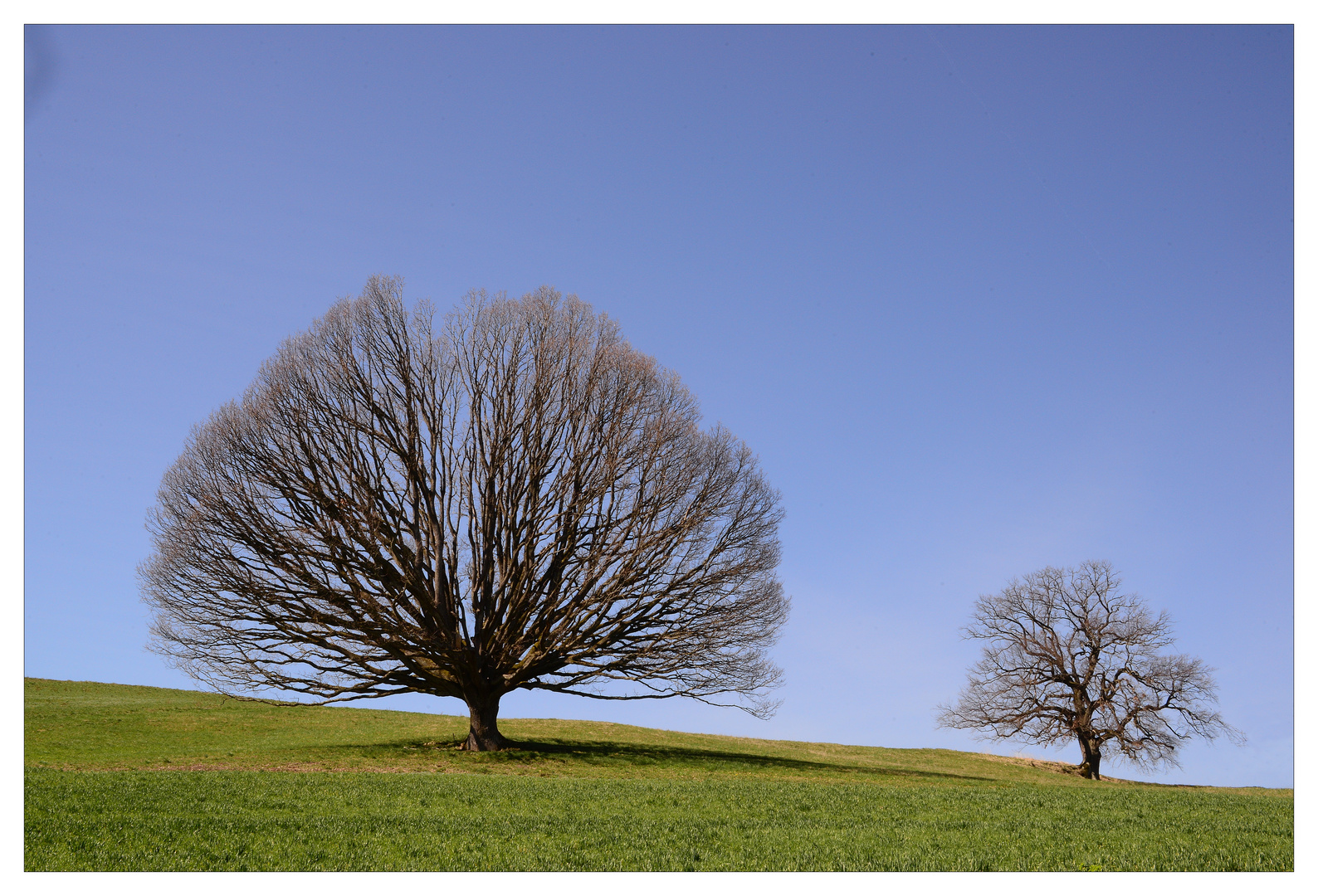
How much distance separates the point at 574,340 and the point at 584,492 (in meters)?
4.42

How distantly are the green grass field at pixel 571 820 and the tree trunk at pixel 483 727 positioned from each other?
2.97ft

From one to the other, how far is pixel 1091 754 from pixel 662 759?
20.7 meters

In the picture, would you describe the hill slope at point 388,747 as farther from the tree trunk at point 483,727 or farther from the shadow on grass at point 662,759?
the tree trunk at point 483,727

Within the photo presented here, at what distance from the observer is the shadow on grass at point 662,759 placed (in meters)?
23.6

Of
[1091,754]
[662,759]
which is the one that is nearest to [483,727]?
[662,759]

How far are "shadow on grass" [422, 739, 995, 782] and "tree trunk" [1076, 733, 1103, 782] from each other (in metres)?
8.24

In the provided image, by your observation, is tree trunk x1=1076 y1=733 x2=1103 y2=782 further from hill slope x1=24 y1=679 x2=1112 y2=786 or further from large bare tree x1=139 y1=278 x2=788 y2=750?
large bare tree x1=139 y1=278 x2=788 y2=750

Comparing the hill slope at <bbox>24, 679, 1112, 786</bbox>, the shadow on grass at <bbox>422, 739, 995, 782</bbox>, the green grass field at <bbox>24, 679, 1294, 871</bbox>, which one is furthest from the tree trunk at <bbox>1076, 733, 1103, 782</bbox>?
the green grass field at <bbox>24, 679, 1294, 871</bbox>

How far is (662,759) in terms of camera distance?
25031 millimetres

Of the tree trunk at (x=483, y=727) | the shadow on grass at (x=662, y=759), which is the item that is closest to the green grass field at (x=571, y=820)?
the shadow on grass at (x=662, y=759)

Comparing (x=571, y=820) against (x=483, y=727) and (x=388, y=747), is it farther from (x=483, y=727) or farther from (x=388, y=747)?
(x=388, y=747)

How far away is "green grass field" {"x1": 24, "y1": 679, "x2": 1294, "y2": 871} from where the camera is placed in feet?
33.7

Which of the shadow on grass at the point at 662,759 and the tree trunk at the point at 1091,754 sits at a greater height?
the tree trunk at the point at 1091,754

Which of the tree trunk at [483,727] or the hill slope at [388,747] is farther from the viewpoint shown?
the tree trunk at [483,727]
